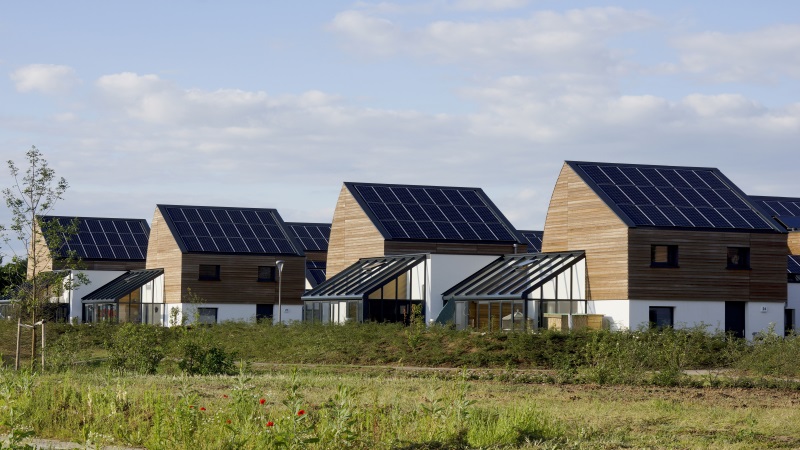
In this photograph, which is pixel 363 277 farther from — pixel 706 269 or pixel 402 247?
pixel 706 269

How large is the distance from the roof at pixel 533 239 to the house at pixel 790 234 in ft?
43.9

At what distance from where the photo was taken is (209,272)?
58.2 metres

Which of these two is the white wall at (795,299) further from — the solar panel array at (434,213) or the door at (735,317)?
the solar panel array at (434,213)

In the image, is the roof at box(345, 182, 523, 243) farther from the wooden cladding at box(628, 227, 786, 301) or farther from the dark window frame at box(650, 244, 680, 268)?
the dark window frame at box(650, 244, 680, 268)

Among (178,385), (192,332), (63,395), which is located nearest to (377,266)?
(192,332)

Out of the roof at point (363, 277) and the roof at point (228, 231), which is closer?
the roof at point (363, 277)

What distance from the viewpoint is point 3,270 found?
87.6ft

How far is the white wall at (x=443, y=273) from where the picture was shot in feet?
150

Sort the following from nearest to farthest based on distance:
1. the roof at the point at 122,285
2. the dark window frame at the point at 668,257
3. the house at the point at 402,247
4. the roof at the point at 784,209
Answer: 1. the dark window frame at the point at 668,257
2. the house at the point at 402,247
3. the roof at the point at 784,209
4. the roof at the point at 122,285

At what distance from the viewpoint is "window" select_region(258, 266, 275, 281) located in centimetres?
5925

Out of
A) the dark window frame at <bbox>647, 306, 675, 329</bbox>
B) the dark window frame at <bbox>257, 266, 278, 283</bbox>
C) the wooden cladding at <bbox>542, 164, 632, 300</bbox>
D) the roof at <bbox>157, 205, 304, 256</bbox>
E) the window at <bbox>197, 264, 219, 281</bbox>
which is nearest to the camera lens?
the dark window frame at <bbox>647, 306, 675, 329</bbox>

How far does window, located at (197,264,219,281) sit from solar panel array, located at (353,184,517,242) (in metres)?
9.87

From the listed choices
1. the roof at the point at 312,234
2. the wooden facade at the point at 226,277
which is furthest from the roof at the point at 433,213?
the roof at the point at 312,234

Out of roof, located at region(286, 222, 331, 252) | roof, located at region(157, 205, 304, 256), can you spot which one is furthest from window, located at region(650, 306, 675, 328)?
roof, located at region(286, 222, 331, 252)
